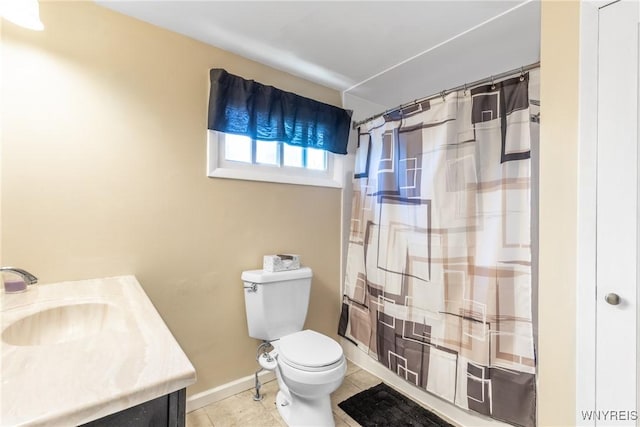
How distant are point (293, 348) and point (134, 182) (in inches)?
48.5

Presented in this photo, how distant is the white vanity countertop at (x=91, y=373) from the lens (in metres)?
0.50

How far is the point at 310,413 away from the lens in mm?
1498

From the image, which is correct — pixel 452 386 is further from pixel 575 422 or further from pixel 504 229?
pixel 504 229

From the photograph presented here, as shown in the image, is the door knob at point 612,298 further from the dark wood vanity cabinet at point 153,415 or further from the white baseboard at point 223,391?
the white baseboard at point 223,391

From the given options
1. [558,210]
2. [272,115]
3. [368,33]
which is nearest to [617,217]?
[558,210]

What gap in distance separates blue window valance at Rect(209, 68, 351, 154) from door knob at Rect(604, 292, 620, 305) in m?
1.68

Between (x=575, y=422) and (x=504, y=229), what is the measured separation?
2.60 ft

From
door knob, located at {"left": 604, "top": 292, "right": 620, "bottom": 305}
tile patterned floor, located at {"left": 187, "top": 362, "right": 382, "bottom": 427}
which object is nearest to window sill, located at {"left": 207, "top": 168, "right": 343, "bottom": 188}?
tile patterned floor, located at {"left": 187, "top": 362, "right": 382, "bottom": 427}

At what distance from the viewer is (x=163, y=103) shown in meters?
1.57

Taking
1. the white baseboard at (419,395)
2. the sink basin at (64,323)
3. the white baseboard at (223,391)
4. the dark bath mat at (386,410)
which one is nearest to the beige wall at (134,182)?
the white baseboard at (223,391)

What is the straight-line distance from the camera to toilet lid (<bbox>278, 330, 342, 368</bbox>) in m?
1.45

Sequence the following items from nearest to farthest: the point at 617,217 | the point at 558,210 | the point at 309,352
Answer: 1. the point at 617,217
2. the point at 558,210
3. the point at 309,352

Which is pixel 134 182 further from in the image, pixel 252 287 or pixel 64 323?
pixel 252 287

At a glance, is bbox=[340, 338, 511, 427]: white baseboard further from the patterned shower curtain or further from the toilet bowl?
the toilet bowl
